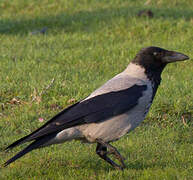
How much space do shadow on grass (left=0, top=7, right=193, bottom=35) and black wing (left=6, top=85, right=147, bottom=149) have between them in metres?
6.89

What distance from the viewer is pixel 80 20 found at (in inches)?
513

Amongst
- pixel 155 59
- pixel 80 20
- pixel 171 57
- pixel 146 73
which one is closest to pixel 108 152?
pixel 146 73

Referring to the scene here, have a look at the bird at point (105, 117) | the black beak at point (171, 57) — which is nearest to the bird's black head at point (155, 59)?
the black beak at point (171, 57)

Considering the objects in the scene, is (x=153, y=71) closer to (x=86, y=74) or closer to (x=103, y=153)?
(x=103, y=153)

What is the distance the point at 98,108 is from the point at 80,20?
25.5 feet

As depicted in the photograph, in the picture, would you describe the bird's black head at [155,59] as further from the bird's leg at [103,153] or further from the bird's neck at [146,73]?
the bird's leg at [103,153]

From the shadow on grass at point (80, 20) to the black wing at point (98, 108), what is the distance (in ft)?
22.6

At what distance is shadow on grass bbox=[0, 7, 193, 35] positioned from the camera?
12.7m

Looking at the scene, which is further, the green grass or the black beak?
the black beak

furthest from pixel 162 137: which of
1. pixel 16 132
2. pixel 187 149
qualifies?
pixel 16 132

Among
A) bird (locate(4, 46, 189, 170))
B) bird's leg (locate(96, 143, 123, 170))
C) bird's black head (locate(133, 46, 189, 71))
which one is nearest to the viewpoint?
bird (locate(4, 46, 189, 170))

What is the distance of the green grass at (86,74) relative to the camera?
5734 millimetres

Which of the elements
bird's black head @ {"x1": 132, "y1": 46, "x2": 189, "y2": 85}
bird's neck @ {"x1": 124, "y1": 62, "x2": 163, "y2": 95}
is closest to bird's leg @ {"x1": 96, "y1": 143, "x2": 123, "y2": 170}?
bird's neck @ {"x1": 124, "y1": 62, "x2": 163, "y2": 95}

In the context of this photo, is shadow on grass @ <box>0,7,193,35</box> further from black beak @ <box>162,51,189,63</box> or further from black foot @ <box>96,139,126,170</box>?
black foot @ <box>96,139,126,170</box>
